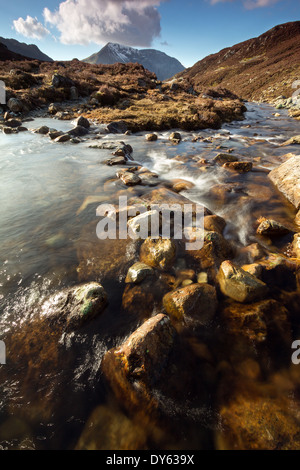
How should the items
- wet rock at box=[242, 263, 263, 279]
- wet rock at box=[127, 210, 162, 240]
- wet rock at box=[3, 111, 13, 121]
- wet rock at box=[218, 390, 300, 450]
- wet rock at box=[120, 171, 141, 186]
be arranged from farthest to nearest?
wet rock at box=[3, 111, 13, 121] < wet rock at box=[120, 171, 141, 186] < wet rock at box=[127, 210, 162, 240] < wet rock at box=[242, 263, 263, 279] < wet rock at box=[218, 390, 300, 450]

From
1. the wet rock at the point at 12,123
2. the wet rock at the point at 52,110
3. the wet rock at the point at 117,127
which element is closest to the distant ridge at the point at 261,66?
the wet rock at the point at 52,110

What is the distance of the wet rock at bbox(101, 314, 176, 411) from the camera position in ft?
7.42

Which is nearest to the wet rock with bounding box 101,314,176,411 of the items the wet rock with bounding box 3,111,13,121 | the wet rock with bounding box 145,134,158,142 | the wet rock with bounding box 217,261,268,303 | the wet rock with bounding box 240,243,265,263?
the wet rock with bounding box 217,261,268,303

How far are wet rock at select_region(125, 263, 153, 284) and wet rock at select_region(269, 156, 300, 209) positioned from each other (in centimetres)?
476

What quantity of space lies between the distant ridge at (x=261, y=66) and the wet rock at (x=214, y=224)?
145ft

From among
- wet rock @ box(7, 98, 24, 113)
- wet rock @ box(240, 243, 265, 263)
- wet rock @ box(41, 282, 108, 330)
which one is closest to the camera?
wet rock @ box(41, 282, 108, 330)

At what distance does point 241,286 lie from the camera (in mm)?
3174

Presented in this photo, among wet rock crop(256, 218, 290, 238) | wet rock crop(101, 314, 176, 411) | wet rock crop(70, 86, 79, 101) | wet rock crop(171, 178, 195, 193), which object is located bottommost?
wet rock crop(101, 314, 176, 411)

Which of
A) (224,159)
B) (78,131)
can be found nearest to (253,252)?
(224,159)

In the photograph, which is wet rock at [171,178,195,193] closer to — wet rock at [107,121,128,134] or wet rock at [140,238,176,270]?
wet rock at [140,238,176,270]

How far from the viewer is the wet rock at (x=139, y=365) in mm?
2262

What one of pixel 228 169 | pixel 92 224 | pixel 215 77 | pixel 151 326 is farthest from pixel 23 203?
pixel 215 77

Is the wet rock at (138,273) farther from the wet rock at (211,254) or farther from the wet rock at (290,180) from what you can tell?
the wet rock at (290,180)

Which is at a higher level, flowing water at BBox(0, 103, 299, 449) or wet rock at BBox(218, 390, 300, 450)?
flowing water at BBox(0, 103, 299, 449)
